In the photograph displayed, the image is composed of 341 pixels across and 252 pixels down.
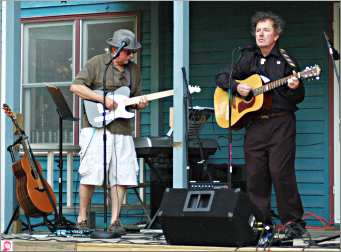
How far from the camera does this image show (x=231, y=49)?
8516 mm

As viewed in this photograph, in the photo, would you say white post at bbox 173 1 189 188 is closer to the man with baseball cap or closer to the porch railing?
the man with baseball cap

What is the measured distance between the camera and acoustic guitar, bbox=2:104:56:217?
698 cm

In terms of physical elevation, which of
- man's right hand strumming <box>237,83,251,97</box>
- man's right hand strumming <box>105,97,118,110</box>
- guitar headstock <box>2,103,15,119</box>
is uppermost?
man's right hand strumming <box>237,83,251,97</box>

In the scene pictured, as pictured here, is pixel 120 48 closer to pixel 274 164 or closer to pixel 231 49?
pixel 274 164

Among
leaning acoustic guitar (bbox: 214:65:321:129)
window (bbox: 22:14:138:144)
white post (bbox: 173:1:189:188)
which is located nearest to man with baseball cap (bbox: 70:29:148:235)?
white post (bbox: 173:1:189:188)

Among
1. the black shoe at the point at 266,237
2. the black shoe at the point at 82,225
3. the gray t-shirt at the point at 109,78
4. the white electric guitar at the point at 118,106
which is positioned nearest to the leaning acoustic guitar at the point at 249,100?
the white electric guitar at the point at 118,106

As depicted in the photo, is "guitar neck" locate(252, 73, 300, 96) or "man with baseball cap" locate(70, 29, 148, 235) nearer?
"guitar neck" locate(252, 73, 300, 96)

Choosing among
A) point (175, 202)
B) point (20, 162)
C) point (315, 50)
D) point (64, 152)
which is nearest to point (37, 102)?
point (64, 152)

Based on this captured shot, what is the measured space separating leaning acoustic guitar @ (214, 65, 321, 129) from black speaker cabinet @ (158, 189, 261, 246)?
1001 mm

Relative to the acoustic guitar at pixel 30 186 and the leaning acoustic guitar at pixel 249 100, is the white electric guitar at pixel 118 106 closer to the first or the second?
the leaning acoustic guitar at pixel 249 100

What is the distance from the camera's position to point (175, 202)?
5.60 m

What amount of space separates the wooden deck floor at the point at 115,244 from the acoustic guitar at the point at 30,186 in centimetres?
38

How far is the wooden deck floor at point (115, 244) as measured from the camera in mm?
5465

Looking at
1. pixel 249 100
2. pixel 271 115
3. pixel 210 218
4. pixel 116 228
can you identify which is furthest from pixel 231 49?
pixel 210 218
